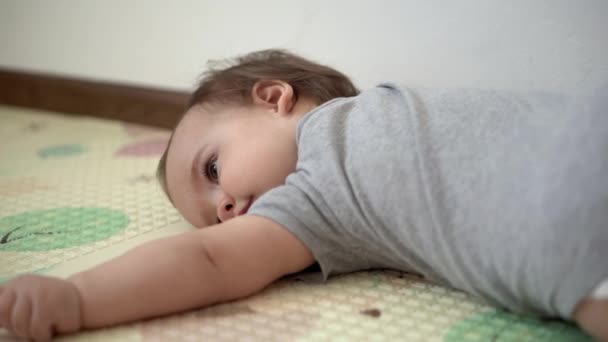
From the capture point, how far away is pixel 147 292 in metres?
0.57

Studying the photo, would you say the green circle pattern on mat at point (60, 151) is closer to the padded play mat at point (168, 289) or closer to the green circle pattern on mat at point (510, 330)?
the padded play mat at point (168, 289)

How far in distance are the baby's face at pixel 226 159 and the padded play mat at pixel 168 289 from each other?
64mm

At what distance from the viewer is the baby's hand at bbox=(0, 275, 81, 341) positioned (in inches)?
21.3

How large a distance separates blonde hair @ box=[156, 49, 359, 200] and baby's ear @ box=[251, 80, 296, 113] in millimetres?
10

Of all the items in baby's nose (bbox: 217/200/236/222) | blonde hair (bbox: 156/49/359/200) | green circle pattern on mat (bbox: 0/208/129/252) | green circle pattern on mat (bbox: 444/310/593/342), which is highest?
blonde hair (bbox: 156/49/359/200)

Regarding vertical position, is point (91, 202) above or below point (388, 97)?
below

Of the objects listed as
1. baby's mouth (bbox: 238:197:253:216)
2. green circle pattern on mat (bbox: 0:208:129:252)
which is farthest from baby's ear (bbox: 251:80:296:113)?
green circle pattern on mat (bbox: 0:208:129:252)

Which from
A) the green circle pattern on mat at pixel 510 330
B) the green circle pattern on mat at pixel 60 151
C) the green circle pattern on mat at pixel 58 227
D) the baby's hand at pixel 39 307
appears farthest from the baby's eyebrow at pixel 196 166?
the green circle pattern on mat at pixel 60 151

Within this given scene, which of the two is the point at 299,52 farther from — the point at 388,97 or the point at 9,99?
the point at 9,99

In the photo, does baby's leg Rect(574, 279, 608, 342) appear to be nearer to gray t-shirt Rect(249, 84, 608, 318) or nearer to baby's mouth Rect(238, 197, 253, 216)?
gray t-shirt Rect(249, 84, 608, 318)

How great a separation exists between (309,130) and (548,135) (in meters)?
0.25

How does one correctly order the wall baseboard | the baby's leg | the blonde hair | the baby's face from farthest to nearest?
the wall baseboard, the blonde hair, the baby's face, the baby's leg

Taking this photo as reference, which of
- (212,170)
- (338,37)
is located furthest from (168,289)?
(338,37)

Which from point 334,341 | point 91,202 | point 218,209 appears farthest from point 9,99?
point 334,341
